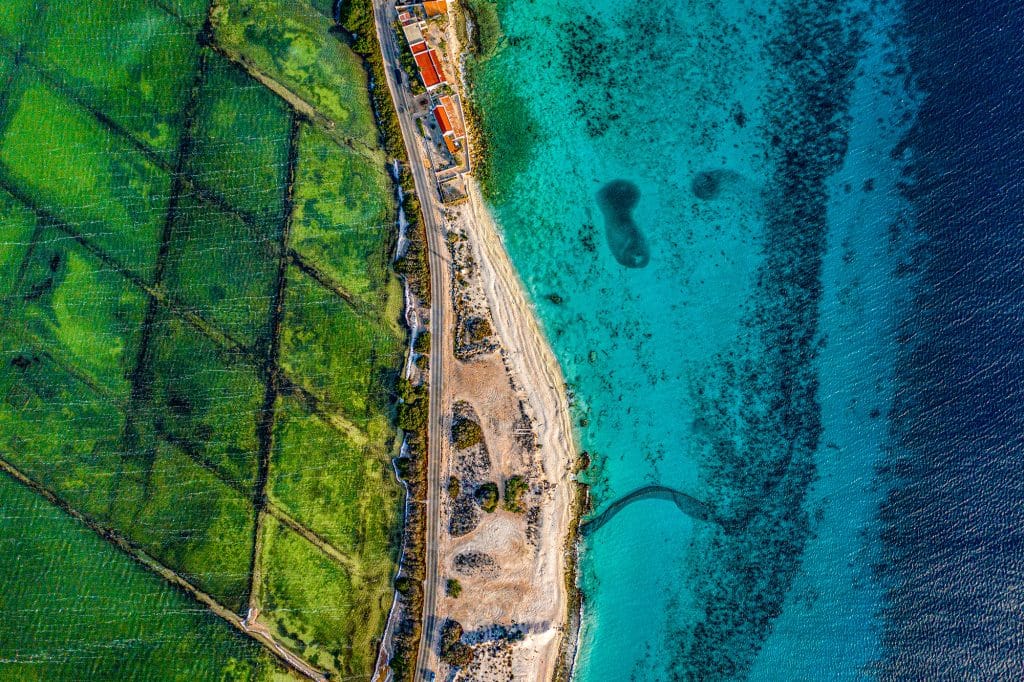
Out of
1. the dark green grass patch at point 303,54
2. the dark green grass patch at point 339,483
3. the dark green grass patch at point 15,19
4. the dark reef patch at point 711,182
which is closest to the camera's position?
the dark green grass patch at point 339,483

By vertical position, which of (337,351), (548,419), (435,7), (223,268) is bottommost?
(548,419)

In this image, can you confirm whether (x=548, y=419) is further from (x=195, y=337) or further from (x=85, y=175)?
(x=85, y=175)

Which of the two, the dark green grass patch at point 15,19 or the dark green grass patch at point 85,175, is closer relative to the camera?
the dark green grass patch at point 85,175

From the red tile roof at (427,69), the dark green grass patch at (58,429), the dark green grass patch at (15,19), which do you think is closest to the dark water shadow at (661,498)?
the red tile roof at (427,69)

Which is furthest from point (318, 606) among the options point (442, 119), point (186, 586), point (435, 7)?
point (435, 7)

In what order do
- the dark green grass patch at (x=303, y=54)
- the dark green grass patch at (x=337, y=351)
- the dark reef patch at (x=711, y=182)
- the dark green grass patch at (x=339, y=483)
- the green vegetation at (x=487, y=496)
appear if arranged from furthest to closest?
the dark reef patch at (x=711, y=182) < the dark green grass patch at (x=303, y=54) < the dark green grass patch at (x=337, y=351) < the dark green grass patch at (x=339, y=483) < the green vegetation at (x=487, y=496)

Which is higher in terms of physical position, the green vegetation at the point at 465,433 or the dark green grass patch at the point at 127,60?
the dark green grass patch at the point at 127,60

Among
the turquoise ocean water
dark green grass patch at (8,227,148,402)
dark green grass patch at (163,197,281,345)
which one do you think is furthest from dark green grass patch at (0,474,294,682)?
the turquoise ocean water

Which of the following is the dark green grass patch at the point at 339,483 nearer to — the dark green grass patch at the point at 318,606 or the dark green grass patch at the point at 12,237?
the dark green grass patch at the point at 318,606
